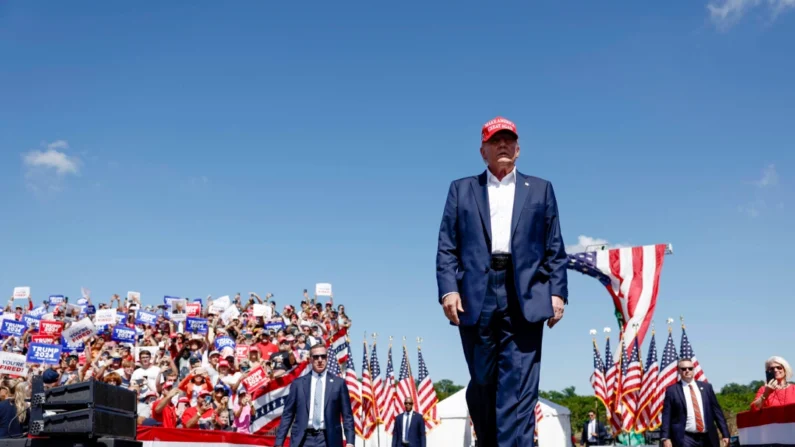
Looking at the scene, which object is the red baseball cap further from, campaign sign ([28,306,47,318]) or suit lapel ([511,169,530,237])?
campaign sign ([28,306,47,318])

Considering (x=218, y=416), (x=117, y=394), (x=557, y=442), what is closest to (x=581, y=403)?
(x=557, y=442)

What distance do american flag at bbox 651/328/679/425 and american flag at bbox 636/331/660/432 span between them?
128 millimetres

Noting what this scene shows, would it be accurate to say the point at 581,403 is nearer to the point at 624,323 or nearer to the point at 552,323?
the point at 624,323

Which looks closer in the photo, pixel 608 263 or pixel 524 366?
pixel 524 366

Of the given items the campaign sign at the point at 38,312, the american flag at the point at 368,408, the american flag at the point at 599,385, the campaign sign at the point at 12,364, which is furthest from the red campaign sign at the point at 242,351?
the campaign sign at the point at 38,312

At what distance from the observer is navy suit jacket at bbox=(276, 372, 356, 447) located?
8961 millimetres

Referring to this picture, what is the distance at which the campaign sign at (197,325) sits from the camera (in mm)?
22734

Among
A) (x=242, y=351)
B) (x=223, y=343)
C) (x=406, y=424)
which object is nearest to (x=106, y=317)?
(x=223, y=343)

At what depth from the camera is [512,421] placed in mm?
4520

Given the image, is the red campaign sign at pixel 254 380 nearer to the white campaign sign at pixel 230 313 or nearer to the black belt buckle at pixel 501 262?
the black belt buckle at pixel 501 262

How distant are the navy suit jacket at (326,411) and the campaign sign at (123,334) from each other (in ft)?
47.1

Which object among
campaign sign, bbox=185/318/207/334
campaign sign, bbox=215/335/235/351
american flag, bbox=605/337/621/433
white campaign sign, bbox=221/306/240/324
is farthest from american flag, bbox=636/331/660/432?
white campaign sign, bbox=221/306/240/324

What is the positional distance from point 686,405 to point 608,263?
11.7 meters

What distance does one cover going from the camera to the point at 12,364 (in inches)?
691
